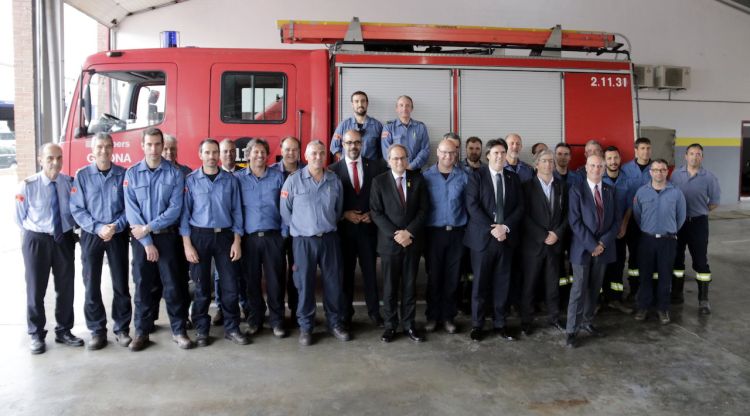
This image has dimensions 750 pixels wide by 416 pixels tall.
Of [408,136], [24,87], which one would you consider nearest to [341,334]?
[408,136]

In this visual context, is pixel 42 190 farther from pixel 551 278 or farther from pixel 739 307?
pixel 739 307

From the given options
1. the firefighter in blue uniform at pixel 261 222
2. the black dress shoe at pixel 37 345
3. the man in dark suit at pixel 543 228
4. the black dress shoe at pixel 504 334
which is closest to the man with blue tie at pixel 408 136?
the man in dark suit at pixel 543 228

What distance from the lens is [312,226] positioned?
4.23 metres

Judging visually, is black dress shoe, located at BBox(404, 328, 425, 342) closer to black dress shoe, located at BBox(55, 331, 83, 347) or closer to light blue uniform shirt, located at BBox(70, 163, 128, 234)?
light blue uniform shirt, located at BBox(70, 163, 128, 234)

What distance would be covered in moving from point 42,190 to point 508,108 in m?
4.43

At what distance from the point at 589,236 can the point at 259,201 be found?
275 cm

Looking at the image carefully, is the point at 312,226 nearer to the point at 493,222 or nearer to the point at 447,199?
the point at 447,199

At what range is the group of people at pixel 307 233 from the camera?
160 inches

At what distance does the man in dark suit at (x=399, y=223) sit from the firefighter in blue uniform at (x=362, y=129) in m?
0.82

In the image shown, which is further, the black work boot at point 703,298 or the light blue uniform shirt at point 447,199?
the black work boot at point 703,298

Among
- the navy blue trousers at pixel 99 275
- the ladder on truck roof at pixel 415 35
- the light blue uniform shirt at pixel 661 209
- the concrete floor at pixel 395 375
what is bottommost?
the concrete floor at pixel 395 375

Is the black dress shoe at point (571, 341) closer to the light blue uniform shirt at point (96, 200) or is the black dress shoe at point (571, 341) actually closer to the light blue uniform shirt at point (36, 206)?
the light blue uniform shirt at point (96, 200)

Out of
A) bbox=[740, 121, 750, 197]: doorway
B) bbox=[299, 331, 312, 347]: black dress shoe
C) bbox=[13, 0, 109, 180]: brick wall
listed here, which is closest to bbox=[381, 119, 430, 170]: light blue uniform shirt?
bbox=[299, 331, 312, 347]: black dress shoe

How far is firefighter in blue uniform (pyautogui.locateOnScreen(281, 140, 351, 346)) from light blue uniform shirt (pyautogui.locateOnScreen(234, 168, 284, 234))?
0.10 metres
